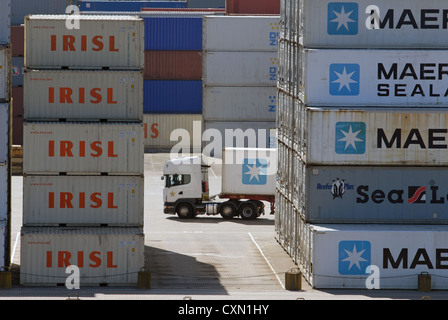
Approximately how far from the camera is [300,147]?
36031mm

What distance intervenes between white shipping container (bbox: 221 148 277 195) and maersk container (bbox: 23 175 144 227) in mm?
16379

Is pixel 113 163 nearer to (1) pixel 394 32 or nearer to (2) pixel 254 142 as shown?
(1) pixel 394 32

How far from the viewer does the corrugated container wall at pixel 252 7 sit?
7475 cm

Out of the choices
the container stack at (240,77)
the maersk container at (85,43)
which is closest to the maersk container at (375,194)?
the maersk container at (85,43)

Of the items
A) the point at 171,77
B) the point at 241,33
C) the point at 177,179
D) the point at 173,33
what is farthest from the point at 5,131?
the point at 171,77

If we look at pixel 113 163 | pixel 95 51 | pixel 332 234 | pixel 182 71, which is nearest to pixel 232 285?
pixel 332 234

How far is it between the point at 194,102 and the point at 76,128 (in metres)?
50.5

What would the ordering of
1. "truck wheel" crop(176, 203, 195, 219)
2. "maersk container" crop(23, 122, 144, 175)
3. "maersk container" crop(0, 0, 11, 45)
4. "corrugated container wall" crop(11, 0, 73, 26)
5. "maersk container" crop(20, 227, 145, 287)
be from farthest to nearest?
1. "corrugated container wall" crop(11, 0, 73, 26)
2. "truck wheel" crop(176, 203, 195, 219)
3. "maersk container" crop(0, 0, 11, 45)
4. "maersk container" crop(23, 122, 144, 175)
5. "maersk container" crop(20, 227, 145, 287)

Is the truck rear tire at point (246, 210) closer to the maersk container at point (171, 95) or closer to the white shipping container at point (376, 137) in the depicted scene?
the white shipping container at point (376, 137)

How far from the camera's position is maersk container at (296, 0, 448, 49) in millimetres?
34906

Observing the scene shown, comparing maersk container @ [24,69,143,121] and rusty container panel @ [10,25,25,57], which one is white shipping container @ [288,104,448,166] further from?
rusty container panel @ [10,25,25,57]

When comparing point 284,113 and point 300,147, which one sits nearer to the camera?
point 300,147

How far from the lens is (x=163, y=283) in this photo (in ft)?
112

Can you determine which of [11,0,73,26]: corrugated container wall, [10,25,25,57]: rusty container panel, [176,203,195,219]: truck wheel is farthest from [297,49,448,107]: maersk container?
[11,0,73,26]: corrugated container wall
